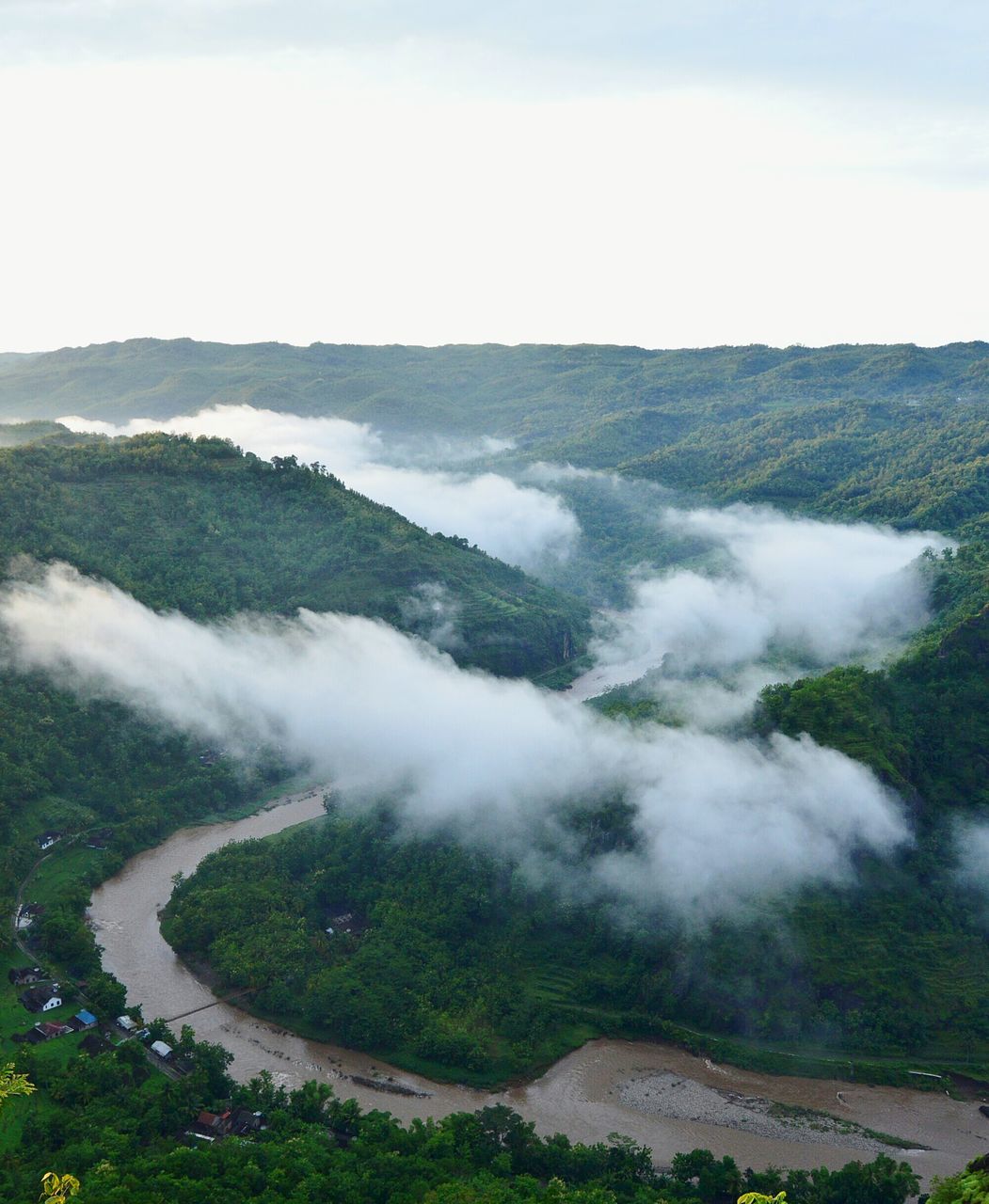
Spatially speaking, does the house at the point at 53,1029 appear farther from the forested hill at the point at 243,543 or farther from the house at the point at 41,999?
the forested hill at the point at 243,543

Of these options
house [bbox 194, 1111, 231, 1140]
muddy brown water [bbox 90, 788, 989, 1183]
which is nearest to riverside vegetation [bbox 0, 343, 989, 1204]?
house [bbox 194, 1111, 231, 1140]

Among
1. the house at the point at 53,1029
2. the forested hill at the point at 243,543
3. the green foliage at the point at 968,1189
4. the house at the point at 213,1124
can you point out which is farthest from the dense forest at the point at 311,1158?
the forested hill at the point at 243,543

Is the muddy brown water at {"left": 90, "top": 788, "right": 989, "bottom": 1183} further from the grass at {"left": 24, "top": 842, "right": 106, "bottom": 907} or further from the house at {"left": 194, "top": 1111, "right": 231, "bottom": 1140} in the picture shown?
the house at {"left": 194, "top": 1111, "right": 231, "bottom": 1140}

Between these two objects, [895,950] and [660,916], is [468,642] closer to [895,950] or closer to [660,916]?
[660,916]

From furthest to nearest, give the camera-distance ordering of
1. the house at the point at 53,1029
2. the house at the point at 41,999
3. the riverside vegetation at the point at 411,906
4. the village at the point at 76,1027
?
1. the house at the point at 41,999
2. the house at the point at 53,1029
3. the village at the point at 76,1027
4. the riverside vegetation at the point at 411,906

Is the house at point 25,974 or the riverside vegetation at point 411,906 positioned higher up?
the riverside vegetation at point 411,906

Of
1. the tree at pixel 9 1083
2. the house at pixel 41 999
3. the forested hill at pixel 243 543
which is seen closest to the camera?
the tree at pixel 9 1083
